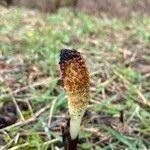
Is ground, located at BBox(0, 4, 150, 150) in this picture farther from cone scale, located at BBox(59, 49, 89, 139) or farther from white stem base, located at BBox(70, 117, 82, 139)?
cone scale, located at BBox(59, 49, 89, 139)

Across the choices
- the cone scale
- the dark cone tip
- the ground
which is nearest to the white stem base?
the cone scale

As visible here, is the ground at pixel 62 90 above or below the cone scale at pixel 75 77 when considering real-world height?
below

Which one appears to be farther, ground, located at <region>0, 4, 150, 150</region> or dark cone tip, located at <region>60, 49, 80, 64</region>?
ground, located at <region>0, 4, 150, 150</region>

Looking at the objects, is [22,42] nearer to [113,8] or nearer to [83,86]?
[83,86]

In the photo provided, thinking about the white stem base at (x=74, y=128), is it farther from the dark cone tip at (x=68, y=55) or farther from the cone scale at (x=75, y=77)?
the dark cone tip at (x=68, y=55)

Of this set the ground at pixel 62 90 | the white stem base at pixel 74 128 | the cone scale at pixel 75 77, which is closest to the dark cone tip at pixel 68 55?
the cone scale at pixel 75 77

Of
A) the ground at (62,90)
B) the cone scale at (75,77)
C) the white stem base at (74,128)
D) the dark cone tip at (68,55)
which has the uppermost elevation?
the dark cone tip at (68,55)

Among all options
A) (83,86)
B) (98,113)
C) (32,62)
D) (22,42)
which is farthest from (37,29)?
(83,86)

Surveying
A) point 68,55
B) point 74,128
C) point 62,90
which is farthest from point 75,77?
point 62,90

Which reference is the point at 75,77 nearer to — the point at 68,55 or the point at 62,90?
the point at 68,55
